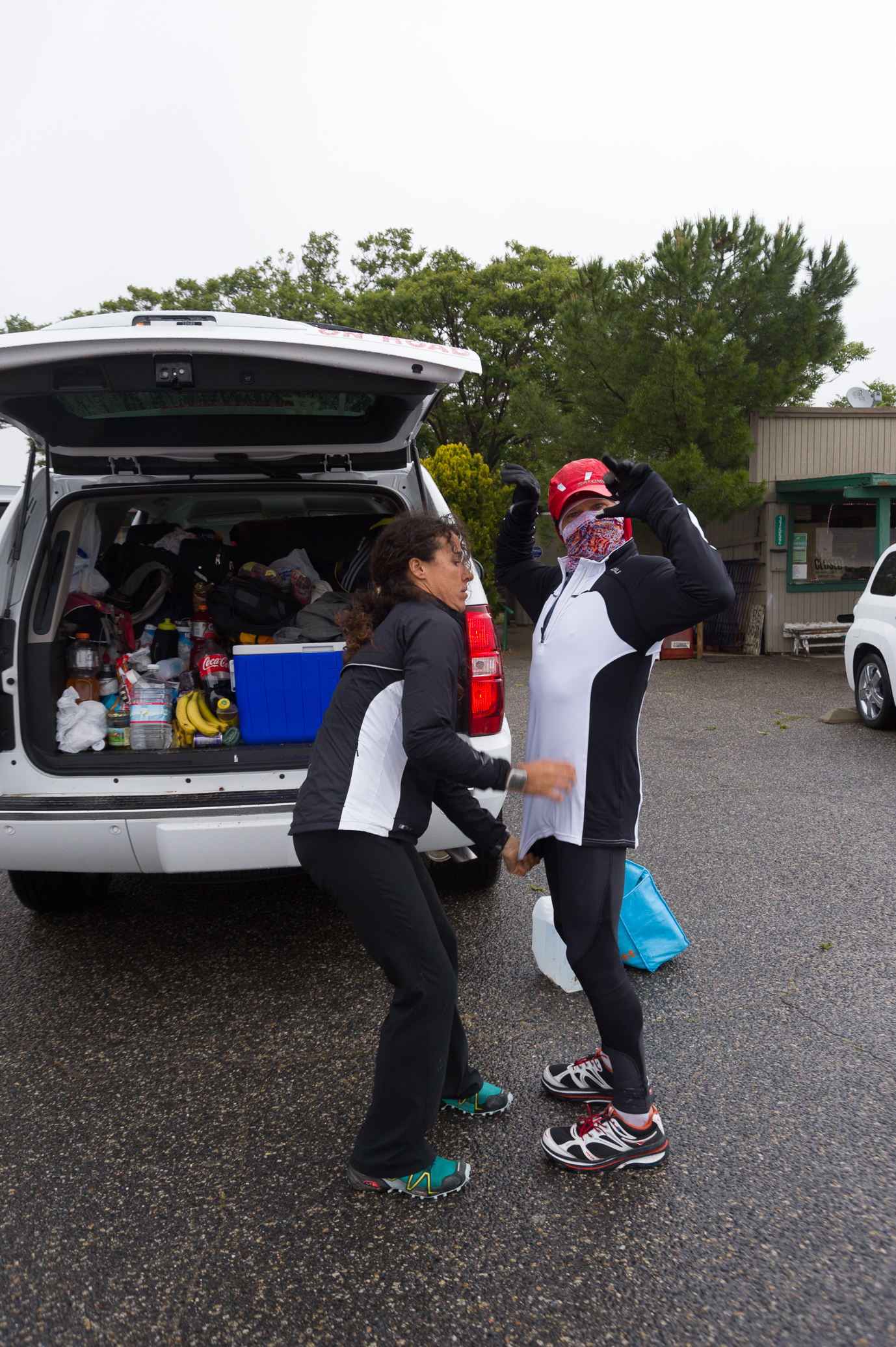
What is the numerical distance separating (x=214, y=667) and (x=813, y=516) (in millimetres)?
13899

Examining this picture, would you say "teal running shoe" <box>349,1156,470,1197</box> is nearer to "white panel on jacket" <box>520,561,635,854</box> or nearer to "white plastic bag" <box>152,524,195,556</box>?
"white panel on jacket" <box>520,561,635,854</box>

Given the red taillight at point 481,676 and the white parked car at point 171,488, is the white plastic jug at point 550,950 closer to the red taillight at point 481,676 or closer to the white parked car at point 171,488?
the white parked car at point 171,488

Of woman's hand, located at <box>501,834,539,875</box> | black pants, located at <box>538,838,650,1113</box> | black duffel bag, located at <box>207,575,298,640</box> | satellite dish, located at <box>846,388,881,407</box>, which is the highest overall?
satellite dish, located at <box>846,388,881,407</box>

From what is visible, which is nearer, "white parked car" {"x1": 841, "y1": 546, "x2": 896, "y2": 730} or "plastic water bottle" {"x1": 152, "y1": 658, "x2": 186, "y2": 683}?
"plastic water bottle" {"x1": 152, "y1": 658, "x2": 186, "y2": 683}

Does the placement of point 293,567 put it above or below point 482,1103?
above

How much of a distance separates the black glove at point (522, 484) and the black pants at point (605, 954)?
0.98 m

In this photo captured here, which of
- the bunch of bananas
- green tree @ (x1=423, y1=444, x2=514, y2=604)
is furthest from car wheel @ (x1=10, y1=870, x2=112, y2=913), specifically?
green tree @ (x1=423, y1=444, x2=514, y2=604)

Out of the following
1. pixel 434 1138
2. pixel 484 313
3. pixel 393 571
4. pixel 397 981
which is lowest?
pixel 434 1138

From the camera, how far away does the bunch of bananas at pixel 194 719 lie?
11.8 feet

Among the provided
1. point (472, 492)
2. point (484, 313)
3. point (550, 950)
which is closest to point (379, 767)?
point (550, 950)

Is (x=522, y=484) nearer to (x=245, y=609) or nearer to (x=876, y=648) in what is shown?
(x=245, y=609)

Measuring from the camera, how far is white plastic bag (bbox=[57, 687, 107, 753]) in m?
3.39

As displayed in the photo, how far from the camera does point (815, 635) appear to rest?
1494cm

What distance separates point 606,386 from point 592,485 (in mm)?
13536
